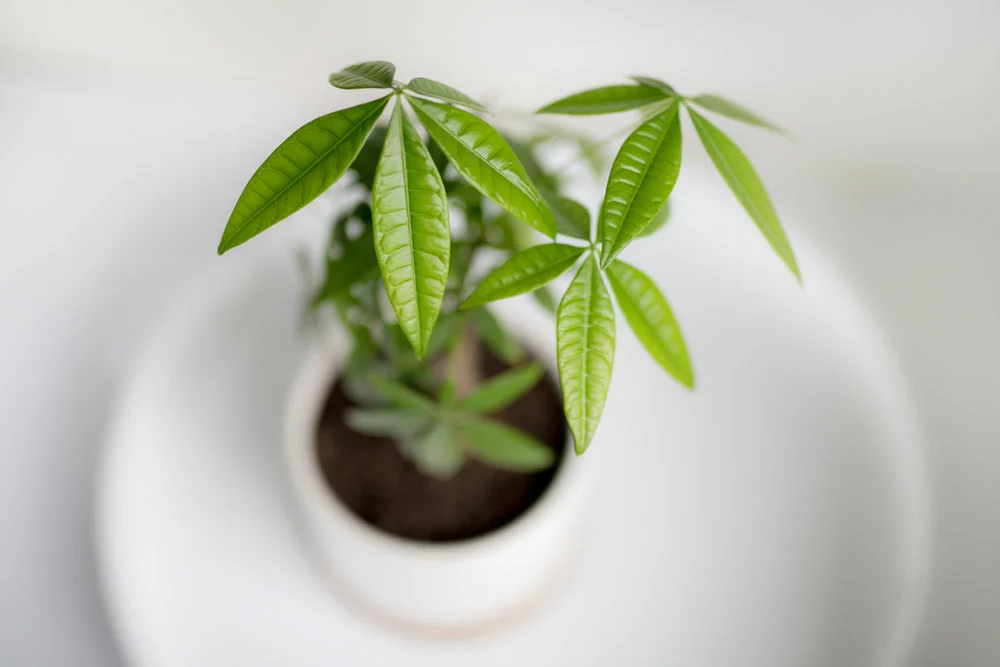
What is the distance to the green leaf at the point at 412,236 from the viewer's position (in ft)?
1.06

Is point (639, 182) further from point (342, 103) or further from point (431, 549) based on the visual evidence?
point (342, 103)

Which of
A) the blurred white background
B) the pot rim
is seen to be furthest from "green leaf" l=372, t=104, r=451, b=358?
the blurred white background

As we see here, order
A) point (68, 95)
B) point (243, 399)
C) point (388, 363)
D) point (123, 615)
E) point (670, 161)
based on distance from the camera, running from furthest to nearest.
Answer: point (68, 95)
point (243, 399)
point (123, 615)
point (388, 363)
point (670, 161)

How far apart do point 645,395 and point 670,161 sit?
1.87 ft

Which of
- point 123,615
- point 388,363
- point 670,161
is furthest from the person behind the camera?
point 123,615

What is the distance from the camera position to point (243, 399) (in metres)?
0.91

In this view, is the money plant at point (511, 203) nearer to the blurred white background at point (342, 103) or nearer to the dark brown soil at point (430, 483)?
the dark brown soil at point (430, 483)

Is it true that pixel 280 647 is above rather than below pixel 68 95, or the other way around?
below

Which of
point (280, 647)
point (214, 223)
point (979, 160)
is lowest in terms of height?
point (280, 647)

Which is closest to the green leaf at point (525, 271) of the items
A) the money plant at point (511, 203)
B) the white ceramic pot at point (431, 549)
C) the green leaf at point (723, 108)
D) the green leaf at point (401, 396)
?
the money plant at point (511, 203)

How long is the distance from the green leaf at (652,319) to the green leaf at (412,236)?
0.10 m

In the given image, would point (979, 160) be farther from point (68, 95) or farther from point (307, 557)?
point (68, 95)

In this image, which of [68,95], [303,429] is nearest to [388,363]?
[303,429]

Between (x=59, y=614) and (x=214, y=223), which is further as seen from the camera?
(x=214, y=223)
